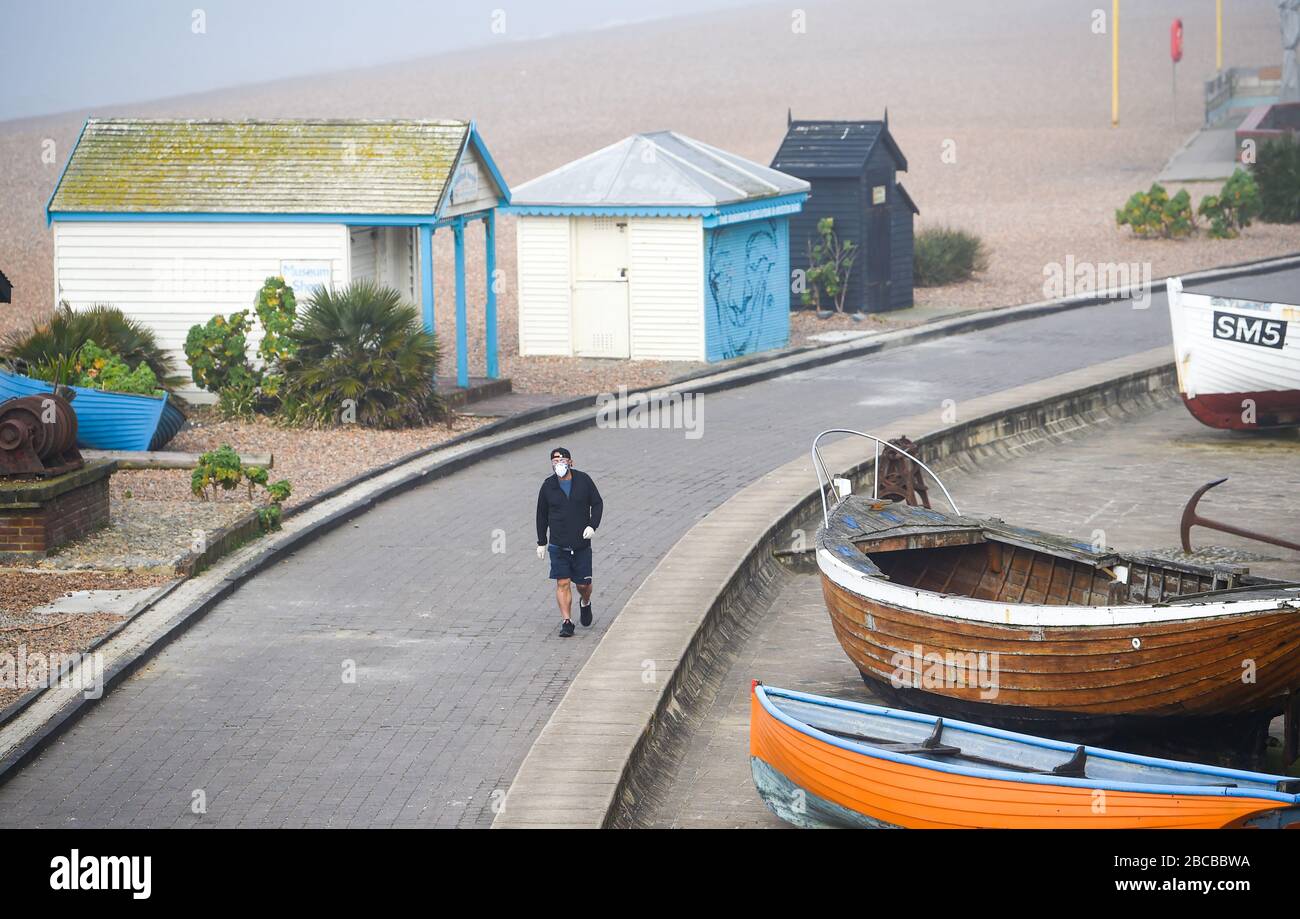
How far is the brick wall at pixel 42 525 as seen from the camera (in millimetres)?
14257

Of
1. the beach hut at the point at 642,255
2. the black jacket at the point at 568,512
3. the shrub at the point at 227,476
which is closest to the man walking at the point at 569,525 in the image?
the black jacket at the point at 568,512

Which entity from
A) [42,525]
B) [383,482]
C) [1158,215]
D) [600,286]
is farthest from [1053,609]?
[1158,215]

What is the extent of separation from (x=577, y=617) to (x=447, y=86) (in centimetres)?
10009

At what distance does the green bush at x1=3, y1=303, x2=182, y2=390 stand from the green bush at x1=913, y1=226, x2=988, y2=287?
1864 centimetres

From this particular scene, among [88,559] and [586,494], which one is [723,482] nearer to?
[586,494]

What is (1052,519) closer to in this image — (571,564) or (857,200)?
(571,564)

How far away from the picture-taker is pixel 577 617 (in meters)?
13.2

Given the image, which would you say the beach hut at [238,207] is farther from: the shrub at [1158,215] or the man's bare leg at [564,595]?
the shrub at [1158,215]

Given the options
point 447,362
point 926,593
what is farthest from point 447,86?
point 926,593

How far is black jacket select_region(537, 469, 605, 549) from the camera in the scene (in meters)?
12.9

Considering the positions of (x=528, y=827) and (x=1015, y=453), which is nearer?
(x=528, y=827)

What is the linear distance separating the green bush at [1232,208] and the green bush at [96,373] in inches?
1220

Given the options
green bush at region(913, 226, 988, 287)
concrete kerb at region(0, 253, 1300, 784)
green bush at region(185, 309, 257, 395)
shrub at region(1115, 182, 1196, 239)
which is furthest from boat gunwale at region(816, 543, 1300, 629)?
shrub at region(1115, 182, 1196, 239)

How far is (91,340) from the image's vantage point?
20469mm
